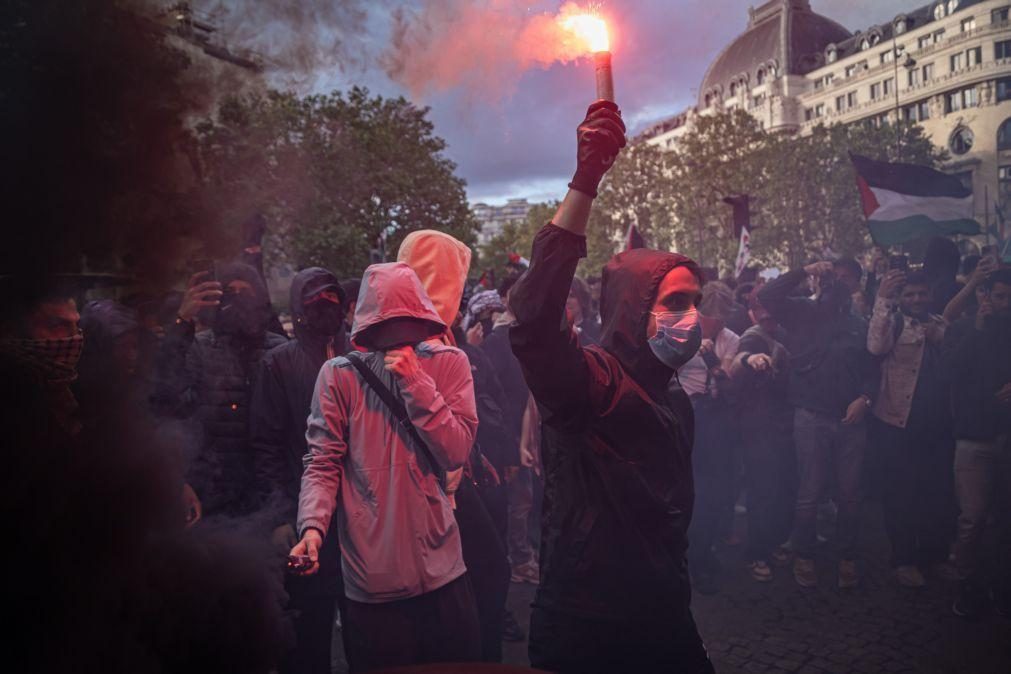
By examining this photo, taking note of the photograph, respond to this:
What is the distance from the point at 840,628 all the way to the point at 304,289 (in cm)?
396

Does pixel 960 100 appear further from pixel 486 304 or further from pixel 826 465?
pixel 486 304

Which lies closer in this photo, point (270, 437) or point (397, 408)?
point (397, 408)

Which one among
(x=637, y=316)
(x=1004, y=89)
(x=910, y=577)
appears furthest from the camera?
(x=1004, y=89)

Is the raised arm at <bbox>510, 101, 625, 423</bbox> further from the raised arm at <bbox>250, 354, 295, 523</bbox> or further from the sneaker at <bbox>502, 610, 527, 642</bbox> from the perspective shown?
the sneaker at <bbox>502, 610, 527, 642</bbox>

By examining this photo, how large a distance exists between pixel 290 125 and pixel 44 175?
1500 mm

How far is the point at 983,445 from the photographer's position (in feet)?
15.6

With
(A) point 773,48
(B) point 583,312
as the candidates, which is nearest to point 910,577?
(B) point 583,312

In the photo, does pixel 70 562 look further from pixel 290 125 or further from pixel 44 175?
pixel 290 125

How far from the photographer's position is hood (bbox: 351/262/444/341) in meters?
2.72

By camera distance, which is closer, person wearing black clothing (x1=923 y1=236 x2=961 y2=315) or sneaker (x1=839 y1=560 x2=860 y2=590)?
sneaker (x1=839 y1=560 x2=860 y2=590)

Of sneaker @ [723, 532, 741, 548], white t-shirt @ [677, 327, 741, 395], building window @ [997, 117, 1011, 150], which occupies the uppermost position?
building window @ [997, 117, 1011, 150]

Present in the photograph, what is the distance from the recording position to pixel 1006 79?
43.4m

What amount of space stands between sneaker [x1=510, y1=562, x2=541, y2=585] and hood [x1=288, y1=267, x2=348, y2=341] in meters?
3.08

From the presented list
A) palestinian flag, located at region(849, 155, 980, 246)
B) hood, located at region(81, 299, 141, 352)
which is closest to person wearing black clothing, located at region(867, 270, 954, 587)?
palestinian flag, located at region(849, 155, 980, 246)
